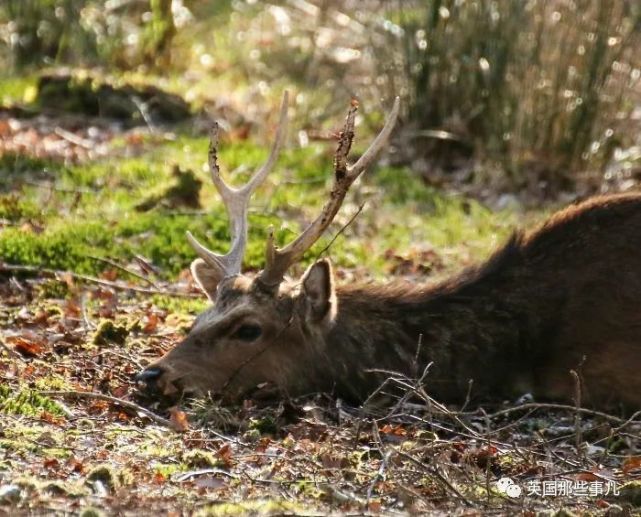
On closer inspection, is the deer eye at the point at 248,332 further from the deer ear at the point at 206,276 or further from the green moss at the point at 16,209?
the green moss at the point at 16,209

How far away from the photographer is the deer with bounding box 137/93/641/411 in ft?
23.3

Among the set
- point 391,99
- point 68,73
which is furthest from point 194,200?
point 68,73

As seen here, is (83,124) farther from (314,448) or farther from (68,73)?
(314,448)

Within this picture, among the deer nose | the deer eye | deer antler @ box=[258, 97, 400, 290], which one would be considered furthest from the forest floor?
deer antler @ box=[258, 97, 400, 290]

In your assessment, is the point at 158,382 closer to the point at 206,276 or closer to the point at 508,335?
the point at 206,276

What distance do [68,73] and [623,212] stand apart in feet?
25.0

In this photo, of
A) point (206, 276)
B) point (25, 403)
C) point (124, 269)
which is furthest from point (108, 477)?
point (124, 269)

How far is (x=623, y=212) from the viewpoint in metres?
7.56

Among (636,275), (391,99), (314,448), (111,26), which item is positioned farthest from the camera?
(111,26)

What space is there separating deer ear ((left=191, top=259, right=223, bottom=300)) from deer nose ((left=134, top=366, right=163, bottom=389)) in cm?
83

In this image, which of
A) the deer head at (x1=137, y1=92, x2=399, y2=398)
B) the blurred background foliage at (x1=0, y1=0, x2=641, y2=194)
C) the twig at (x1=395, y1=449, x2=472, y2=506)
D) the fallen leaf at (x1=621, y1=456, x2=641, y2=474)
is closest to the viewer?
the twig at (x1=395, y1=449, x2=472, y2=506)

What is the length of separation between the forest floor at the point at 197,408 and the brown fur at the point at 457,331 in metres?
0.17

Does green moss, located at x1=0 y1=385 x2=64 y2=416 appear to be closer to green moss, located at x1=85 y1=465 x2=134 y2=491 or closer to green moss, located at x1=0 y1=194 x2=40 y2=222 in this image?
green moss, located at x1=85 y1=465 x2=134 y2=491

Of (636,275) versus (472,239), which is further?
(472,239)
